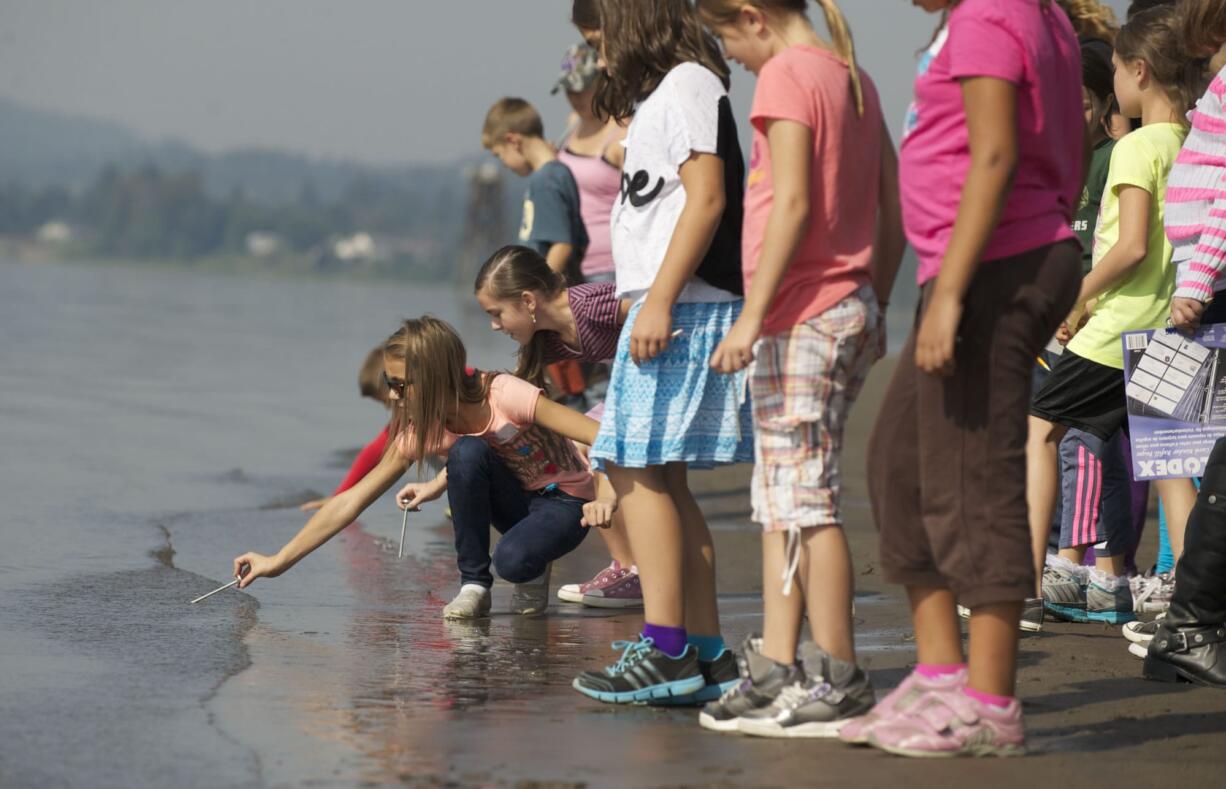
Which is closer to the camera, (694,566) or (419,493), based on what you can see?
(694,566)

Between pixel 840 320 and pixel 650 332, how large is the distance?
452 millimetres

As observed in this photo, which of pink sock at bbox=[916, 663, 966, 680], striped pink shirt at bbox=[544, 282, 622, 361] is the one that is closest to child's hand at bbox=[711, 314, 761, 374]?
pink sock at bbox=[916, 663, 966, 680]

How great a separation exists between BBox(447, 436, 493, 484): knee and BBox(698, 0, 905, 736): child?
1.71 metres

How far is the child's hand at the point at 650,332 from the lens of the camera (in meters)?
3.85

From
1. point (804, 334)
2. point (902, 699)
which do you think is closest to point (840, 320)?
point (804, 334)

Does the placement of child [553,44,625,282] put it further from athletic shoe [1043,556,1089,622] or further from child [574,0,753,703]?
child [574,0,753,703]

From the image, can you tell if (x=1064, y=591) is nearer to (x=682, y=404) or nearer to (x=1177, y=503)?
(x=1177, y=503)

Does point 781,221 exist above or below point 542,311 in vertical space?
above

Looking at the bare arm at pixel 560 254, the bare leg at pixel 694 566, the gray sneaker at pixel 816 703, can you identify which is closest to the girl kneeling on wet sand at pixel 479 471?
the bare leg at pixel 694 566

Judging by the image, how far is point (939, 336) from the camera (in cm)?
328

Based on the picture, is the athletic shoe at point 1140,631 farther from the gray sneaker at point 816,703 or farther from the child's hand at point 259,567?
the child's hand at point 259,567

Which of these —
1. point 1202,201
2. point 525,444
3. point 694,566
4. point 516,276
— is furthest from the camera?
point 525,444

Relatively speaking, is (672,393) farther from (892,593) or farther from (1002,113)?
(892,593)

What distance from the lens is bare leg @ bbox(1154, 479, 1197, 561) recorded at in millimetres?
4910
